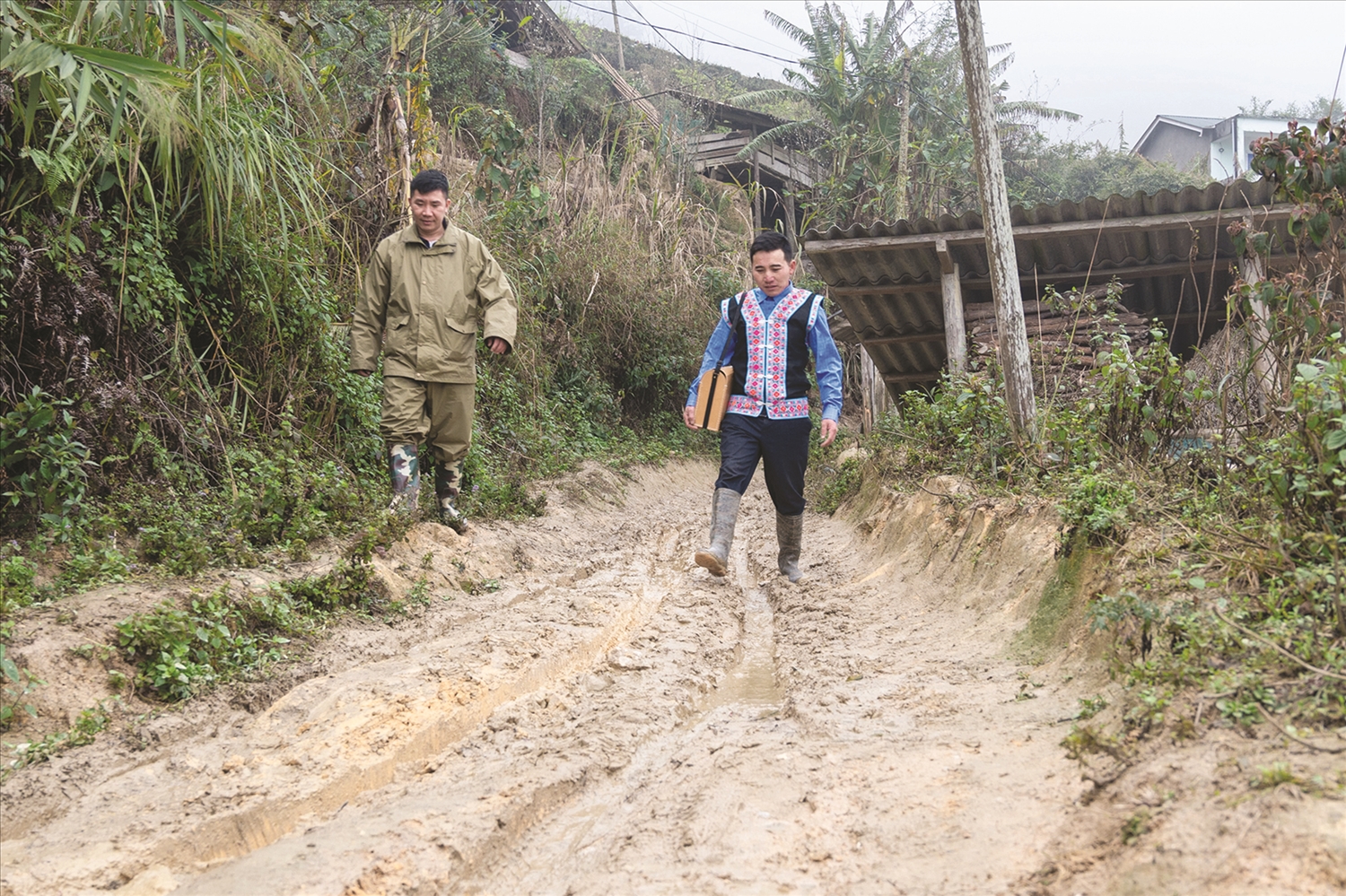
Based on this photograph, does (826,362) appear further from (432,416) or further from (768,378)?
(432,416)

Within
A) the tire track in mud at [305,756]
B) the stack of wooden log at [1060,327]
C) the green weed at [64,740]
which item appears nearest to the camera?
the tire track in mud at [305,756]

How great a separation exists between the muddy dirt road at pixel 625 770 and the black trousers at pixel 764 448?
81 cm

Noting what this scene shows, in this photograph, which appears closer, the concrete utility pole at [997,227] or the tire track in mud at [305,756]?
the tire track in mud at [305,756]

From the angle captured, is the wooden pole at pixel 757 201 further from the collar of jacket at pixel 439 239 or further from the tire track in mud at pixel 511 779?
the tire track in mud at pixel 511 779

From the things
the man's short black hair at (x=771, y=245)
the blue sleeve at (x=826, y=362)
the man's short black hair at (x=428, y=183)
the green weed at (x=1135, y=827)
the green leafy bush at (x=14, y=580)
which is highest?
the man's short black hair at (x=428, y=183)

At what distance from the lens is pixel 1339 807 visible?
1688 millimetres

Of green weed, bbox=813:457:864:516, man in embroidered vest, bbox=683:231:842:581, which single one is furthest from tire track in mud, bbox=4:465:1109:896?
green weed, bbox=813:457:864:516

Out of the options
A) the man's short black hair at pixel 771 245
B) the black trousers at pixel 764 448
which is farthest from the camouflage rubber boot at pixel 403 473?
the man's short black hair at pixel 771 245

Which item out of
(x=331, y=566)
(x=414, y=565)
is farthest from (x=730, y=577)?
(x=331, y=566)

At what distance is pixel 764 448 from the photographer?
5172 millimetres

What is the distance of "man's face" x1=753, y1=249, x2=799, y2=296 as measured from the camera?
5059 mm

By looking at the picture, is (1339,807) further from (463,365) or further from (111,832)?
(463,365)

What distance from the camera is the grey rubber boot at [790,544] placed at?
548 cm

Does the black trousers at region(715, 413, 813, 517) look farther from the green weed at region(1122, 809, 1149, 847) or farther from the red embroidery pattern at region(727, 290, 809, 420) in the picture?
the green weed at region(1122, 809, 1149, 847)
